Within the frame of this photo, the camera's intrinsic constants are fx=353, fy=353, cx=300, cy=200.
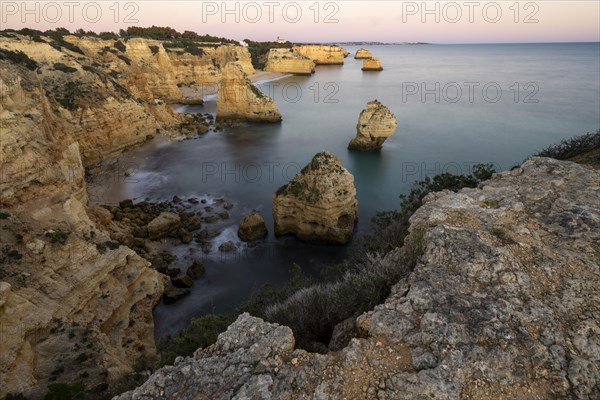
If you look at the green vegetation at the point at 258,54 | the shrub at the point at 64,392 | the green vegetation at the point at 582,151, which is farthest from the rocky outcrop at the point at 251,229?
the green vegetation at the point at 258,54

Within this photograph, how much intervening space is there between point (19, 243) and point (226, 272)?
835cm

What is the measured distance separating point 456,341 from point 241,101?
42.2m

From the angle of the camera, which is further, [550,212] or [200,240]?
[200,240]

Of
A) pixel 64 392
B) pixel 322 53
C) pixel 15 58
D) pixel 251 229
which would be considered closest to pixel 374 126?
pixel 251 229

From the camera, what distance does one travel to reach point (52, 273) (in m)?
10.2

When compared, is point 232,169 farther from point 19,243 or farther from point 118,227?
point 19,243

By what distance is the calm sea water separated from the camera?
1728 centimetres

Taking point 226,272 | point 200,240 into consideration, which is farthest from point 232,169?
point 226,272

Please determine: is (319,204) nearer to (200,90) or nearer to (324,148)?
(324,148)

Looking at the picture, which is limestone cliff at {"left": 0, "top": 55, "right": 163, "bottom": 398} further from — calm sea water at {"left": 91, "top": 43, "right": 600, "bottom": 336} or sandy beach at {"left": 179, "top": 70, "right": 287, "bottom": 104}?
sandy beach at {"left": 179, "top": 70, "right": 287, "bottom": 104}

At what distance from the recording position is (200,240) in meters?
18.7

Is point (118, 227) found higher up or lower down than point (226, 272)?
higher up

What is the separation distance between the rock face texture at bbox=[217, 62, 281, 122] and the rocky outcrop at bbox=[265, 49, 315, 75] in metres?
57.6

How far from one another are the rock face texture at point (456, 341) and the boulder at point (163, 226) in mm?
14630
